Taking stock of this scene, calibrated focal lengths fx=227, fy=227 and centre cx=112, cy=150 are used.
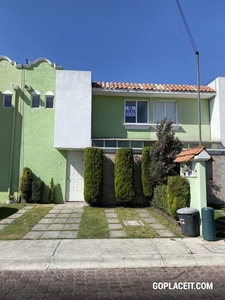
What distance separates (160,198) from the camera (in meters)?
9.95

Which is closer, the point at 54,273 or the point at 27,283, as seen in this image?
the point at 27,283

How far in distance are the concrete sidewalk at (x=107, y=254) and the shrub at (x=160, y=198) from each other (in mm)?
3015

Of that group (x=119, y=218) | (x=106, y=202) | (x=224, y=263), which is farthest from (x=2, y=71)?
(x=224, y=263)

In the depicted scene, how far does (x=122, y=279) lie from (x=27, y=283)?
1721 millimetres

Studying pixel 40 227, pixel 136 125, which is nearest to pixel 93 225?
pixel 40 227

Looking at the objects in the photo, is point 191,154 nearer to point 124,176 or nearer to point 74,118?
point 124,176

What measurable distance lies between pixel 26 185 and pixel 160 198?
698 centimetres

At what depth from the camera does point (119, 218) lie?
29.5 ft

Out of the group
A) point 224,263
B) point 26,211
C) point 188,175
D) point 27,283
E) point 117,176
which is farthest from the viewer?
point 117,176

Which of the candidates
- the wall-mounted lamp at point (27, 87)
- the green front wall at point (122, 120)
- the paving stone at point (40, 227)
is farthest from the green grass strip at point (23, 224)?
the wall-mounted lamp at point (27, 87)

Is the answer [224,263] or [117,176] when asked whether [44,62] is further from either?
[224,263]

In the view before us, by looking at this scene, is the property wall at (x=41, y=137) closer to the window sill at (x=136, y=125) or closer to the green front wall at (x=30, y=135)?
the green front wall at (x=30, y=135)

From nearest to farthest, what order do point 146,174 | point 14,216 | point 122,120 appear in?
point 14,216 < point 146,174 < point 122,120

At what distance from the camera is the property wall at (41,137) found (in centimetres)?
1270
